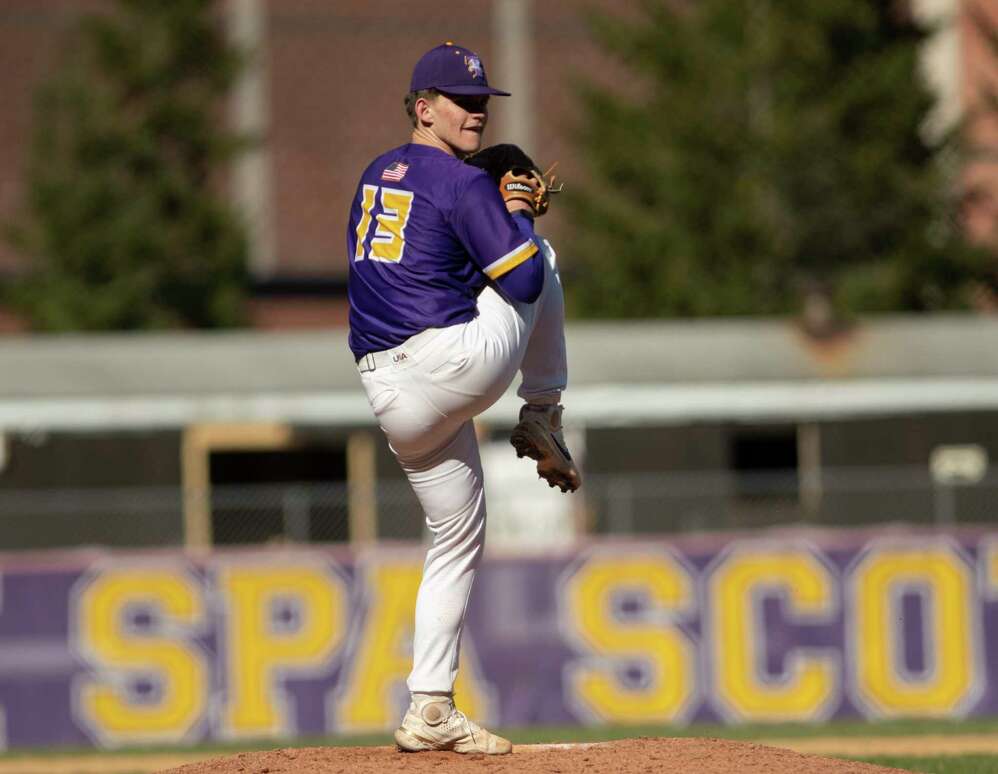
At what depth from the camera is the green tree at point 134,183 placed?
986 inches

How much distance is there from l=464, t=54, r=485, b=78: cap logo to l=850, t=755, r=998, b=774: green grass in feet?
12.4

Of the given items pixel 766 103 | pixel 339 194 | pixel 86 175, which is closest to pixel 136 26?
pixel 86 175

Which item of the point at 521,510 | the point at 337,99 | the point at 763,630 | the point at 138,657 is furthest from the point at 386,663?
the point at 337,99

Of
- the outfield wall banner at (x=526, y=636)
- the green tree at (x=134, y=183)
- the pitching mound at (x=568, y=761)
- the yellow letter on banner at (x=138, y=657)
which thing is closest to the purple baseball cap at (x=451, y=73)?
the pitching mound at (x=568, y=761)

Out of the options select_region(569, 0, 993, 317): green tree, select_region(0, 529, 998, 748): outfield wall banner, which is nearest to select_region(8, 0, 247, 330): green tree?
select_region(569, 0, 993, 317): green tree

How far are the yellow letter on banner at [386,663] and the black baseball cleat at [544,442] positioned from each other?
8.82m

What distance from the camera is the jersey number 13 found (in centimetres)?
668

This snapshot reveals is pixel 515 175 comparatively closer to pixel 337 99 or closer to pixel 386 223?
pixel 386 223

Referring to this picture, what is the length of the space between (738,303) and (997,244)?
390 centimetres

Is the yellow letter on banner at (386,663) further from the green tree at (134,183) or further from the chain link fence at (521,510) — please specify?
the green tree at (134,183)

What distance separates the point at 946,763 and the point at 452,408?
→ 165 inches

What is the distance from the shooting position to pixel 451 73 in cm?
669

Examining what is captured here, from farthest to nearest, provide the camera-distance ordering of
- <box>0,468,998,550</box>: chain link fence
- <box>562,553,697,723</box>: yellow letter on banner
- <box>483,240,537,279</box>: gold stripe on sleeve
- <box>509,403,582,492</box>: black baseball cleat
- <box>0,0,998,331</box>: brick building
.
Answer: <box>0,0,998,331</box>: brick building → <box>0,468,998,550</box>: chain link fence → <box>562,553,697,723</box>: yellow letter on banner → <box>509,403,582,492</box>: black baseball cleat → <box>483,240,537,279</box>: gold stripe on sleeve

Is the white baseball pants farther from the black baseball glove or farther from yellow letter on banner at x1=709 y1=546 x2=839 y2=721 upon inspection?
yellow letter on banner at x1=709 y1=546 x2=839 y2=721
